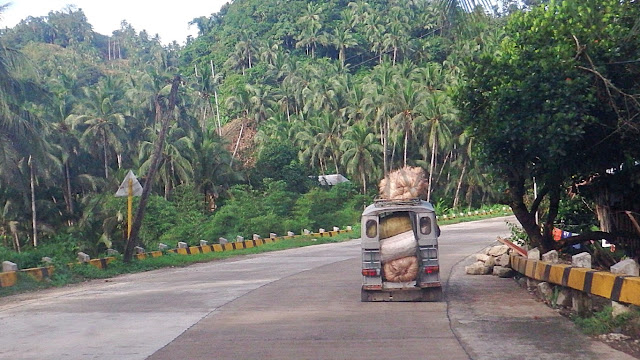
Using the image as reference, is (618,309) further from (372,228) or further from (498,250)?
(498,250)

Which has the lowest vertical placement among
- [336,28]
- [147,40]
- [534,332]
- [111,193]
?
[534,332]

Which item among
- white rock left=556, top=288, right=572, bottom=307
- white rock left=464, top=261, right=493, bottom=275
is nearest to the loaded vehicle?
white rock left=556, top=288, right=572, bottom=307

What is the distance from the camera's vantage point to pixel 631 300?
8133 millimetres

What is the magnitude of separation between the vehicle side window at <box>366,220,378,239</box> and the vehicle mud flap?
3.20ft

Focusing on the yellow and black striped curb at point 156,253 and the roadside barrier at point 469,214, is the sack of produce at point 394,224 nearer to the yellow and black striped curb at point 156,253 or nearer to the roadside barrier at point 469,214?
the yellow and black striped curb at point 156,253

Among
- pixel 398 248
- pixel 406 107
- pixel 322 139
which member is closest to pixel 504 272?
pixel 398 248

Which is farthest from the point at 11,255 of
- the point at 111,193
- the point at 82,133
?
the point at 82,133

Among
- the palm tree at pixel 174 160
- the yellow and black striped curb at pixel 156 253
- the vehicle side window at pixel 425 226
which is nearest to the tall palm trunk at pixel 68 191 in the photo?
the palm tree at pixel 174 160

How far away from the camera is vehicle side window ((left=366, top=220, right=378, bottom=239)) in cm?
1294

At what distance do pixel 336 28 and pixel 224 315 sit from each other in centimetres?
8161

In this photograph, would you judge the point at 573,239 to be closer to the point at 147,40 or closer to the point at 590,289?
the point at 590,289

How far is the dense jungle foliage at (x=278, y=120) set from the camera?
12695 millimetres

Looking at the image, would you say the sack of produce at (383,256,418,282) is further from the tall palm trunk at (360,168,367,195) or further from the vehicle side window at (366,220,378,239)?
the tall palm trunk at (360,168,367,195)

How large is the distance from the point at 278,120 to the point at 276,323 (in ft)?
212
